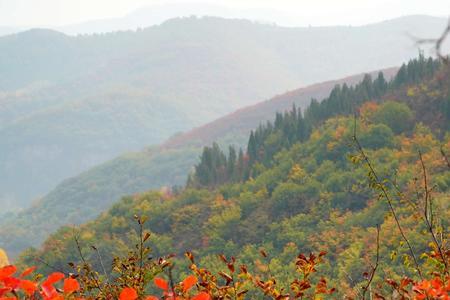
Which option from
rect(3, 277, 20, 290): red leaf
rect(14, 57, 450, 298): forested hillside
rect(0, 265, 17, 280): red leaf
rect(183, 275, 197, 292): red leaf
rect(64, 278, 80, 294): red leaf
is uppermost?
rect(0, 265, 17, 280): red leaf

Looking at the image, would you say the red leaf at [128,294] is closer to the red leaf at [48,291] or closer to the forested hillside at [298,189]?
the red leaf at [48,291]

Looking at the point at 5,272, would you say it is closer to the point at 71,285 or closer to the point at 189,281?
the point at 71,285

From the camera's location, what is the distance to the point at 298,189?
7456cm

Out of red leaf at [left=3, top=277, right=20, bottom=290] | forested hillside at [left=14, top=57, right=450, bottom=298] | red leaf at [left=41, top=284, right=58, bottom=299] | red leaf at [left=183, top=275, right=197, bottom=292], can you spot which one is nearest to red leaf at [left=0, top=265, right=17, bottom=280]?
red leaf at [left=3, top=277, right=20, bottom=290]

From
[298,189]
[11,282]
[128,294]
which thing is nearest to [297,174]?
[298,189]

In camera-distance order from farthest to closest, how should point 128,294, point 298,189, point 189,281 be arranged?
point 298,189 < point 189,281 < point 128,294

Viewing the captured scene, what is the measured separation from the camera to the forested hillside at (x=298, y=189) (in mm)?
63969

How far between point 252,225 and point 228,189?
10663 millimetres

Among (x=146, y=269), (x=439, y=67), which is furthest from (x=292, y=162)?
(x=146, y=269)

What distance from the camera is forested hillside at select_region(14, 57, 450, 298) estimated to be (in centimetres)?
6397

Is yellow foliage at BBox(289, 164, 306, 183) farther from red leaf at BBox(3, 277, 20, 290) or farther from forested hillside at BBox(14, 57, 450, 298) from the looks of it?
red leaf at BBox(3, 277, 20, 290)

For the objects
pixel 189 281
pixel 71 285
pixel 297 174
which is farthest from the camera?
pixel 297 174

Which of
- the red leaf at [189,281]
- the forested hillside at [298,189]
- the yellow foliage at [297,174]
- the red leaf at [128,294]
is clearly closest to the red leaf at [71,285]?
the red leaf at [128,294]

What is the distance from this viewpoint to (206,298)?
4.72 metres
